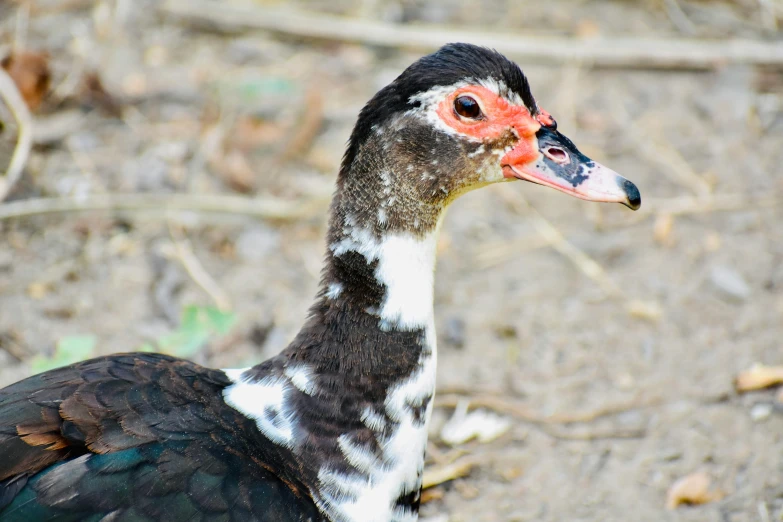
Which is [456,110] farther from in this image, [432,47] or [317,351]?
[432,47]

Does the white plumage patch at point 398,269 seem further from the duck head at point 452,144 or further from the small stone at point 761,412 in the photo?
the small stone at point 761,412

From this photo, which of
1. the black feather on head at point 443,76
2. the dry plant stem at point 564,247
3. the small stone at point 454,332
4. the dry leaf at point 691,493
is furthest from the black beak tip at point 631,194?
the dry plant stem at point 564,247

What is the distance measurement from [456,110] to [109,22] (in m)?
3.80

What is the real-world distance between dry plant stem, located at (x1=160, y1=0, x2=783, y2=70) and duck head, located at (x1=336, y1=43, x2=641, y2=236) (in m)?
3.12

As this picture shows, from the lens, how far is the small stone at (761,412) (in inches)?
142

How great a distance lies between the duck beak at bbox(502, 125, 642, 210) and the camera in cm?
248

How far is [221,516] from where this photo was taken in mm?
2236

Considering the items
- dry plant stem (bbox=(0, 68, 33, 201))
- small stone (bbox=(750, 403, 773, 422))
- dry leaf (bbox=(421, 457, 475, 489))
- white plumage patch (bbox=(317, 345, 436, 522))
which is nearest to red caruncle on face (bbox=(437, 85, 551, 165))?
white plumage patch (bbox=(317, 345, 436, 522))

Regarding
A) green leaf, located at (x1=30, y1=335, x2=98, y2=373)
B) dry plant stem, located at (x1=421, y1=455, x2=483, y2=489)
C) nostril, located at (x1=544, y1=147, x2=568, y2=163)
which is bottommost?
dry plant stem, located at (x1=421, y1=455, x2=483, y2=489)

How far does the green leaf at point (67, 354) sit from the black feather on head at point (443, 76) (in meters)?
1.58

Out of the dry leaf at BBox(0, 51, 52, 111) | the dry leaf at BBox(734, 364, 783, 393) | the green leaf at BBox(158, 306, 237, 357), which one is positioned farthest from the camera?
the dry leaf at BBox(0, 51, 52, 111)

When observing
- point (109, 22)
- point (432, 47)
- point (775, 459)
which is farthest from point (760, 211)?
point (109, 22)

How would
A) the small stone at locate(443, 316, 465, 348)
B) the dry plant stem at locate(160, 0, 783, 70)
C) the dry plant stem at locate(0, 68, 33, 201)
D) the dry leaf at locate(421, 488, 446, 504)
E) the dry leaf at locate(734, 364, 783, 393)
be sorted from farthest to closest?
the dry plant stem at locate(160, 0, 783, 70) → the dry plant stem at locate(0, 68, 33, 201) → the small stone at locate(443, 316, 465, 348) → the dry leaf at locate(734, 364, 783, 393) → the dry leaf at locate(421, 488, 446, 504)

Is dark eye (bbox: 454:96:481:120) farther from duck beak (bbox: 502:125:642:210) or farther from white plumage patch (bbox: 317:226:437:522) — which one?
white plumage patch (bbox: 317:226:437:522)
